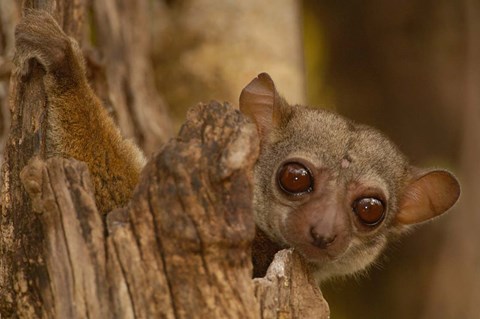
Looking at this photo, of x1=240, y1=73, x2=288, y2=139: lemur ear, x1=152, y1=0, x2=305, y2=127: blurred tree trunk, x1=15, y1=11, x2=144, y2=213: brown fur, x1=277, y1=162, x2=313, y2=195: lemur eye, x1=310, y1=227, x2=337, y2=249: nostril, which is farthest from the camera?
x1=152, y1=0, x2=305, y2=127: blurred tree trunk

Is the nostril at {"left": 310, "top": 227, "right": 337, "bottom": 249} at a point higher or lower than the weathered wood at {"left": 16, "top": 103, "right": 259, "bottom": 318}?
higher

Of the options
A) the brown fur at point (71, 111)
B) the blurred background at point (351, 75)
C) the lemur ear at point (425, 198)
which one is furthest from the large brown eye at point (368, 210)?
the blurred background at point (351, 75)

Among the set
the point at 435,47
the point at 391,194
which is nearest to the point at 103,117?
the point at 391,194

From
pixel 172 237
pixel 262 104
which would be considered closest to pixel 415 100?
pixel 262 104

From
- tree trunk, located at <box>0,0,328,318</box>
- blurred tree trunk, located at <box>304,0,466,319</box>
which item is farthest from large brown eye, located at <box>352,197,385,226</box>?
blurred tree trunk, located at <box>304,0,466,319</box>

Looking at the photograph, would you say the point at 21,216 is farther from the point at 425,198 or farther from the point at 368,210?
the point at 425,198

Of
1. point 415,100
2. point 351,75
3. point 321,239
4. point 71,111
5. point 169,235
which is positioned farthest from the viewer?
point 351,75

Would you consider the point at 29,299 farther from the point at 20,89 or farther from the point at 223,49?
the point at 223,49

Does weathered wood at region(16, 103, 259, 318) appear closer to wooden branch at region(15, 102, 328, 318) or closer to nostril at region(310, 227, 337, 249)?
wooden branch at region(15, 102, 328, 318)
